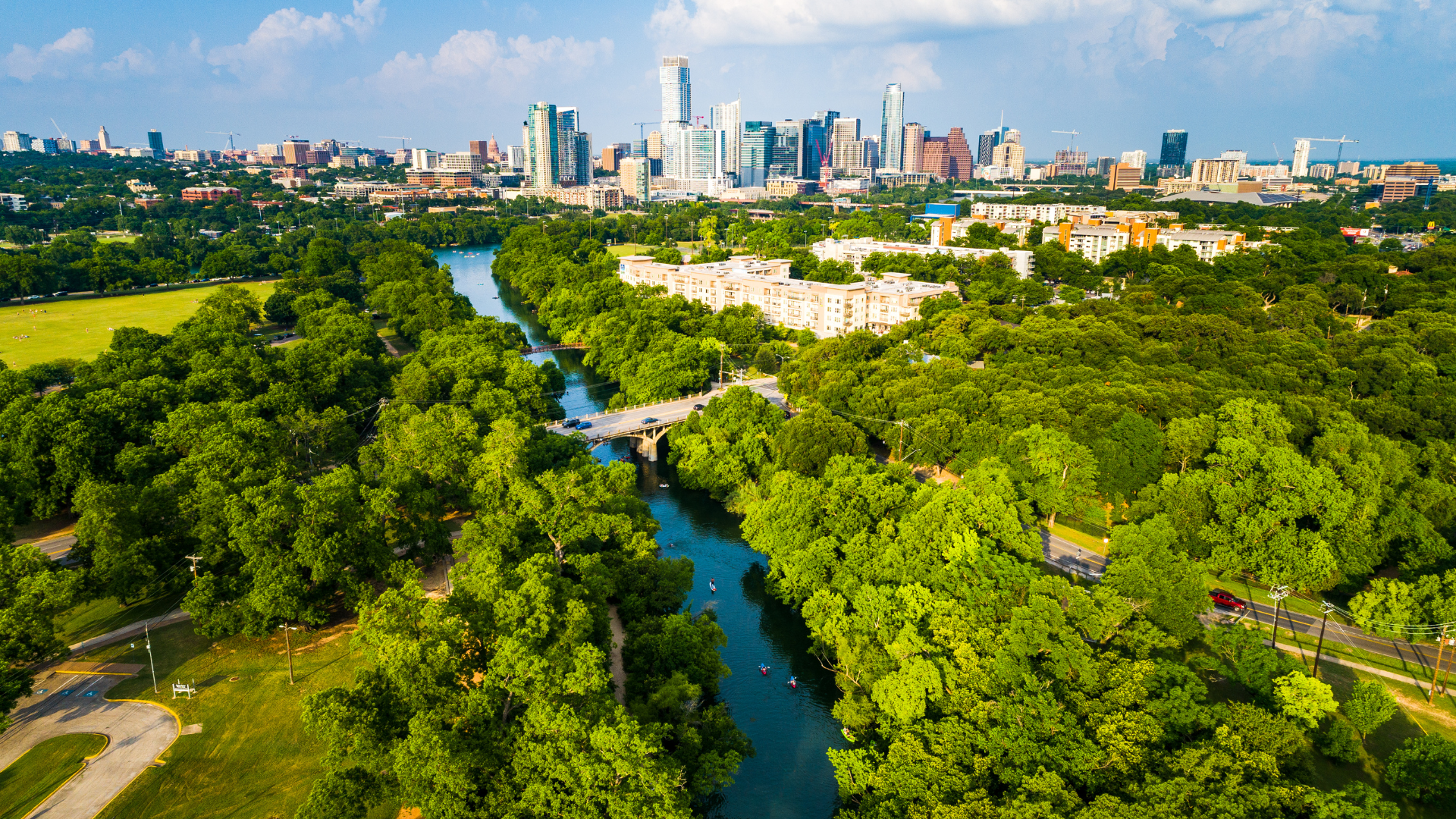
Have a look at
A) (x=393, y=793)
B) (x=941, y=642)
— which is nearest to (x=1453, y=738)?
(x=941, y=642)

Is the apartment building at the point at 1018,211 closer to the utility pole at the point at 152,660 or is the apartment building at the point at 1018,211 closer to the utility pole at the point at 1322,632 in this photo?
the utility pole at the point at 1322,632

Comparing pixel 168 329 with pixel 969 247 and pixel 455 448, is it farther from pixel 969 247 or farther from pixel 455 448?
pixel 969 247

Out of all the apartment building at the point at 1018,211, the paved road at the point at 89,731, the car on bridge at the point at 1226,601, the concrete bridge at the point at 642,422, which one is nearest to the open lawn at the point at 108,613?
the paved road at the point at 89,731

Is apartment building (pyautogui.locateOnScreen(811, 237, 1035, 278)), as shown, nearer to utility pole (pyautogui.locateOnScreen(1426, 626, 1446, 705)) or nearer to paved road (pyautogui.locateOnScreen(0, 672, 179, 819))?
utility pole (pyautogui.locateOnScreen(1426, 626, 1446, 705))

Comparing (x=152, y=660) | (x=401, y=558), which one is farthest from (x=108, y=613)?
(x=401, y=558)

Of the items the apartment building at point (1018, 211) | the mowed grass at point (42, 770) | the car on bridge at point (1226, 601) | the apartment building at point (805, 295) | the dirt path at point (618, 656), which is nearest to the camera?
the mowed grass at point (42, 770)

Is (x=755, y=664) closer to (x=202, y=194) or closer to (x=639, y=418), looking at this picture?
(x=639, y=418)

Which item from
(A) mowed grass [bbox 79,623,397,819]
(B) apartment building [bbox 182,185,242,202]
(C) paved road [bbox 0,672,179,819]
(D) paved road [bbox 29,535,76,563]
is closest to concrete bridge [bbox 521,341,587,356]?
(D) paved road [bbox 29,535,76,563]
